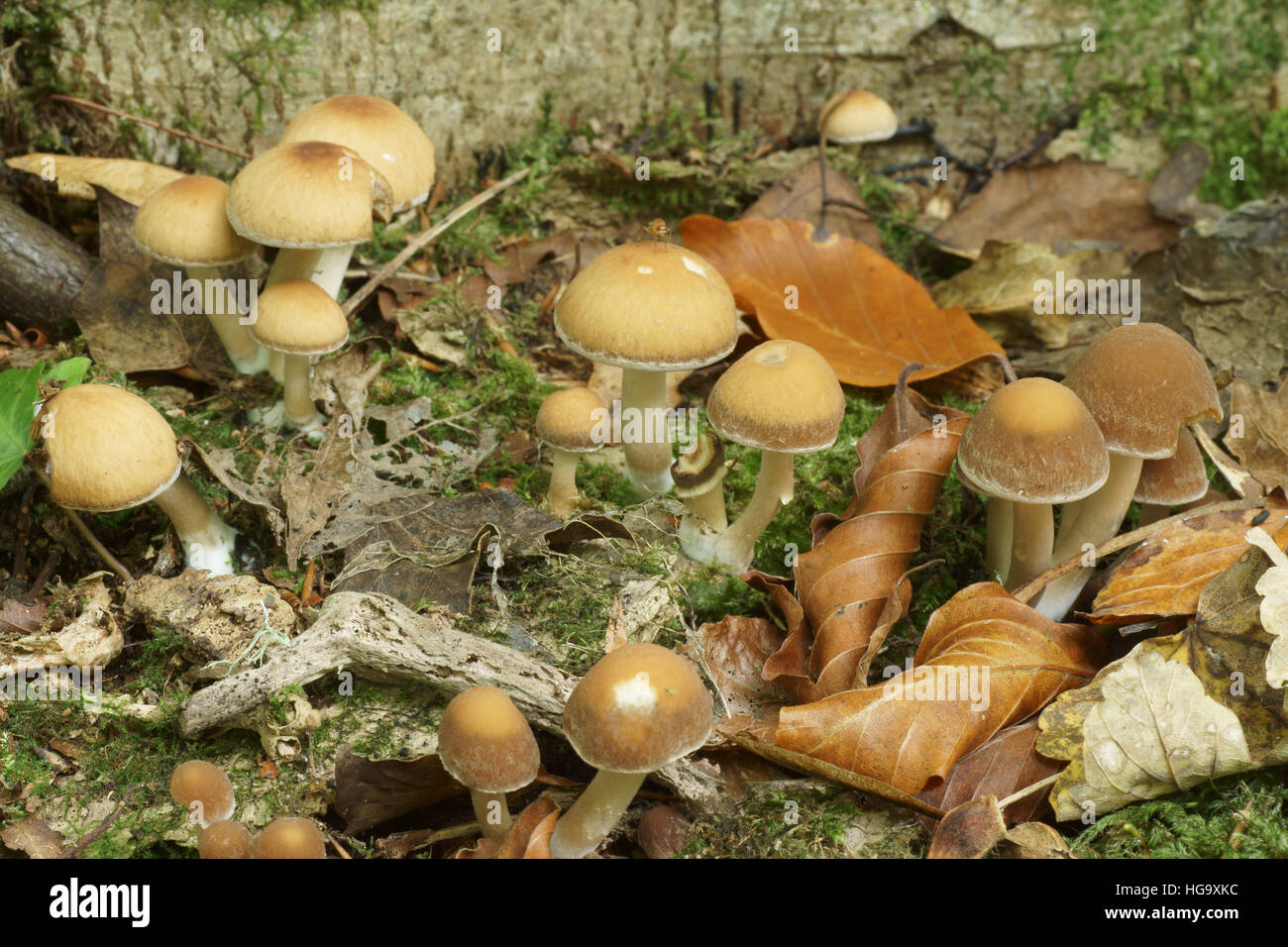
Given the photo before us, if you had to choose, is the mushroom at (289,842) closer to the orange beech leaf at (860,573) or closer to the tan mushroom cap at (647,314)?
the orange beech leaf at (860,573)

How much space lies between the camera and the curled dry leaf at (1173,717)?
2.87 metres

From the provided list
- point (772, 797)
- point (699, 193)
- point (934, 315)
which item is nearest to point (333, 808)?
point (772, 797)

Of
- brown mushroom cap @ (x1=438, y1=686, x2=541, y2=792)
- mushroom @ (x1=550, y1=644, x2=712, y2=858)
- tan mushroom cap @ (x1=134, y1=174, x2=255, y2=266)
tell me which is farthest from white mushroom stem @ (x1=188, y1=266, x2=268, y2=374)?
mushroom @ (x1=550, y1=644, x2=712, y2=858)

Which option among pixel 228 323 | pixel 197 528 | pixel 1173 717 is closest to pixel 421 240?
pixel 228 323

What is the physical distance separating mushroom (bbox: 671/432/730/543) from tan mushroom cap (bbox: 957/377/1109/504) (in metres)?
0.94

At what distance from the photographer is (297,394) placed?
3.94 meters

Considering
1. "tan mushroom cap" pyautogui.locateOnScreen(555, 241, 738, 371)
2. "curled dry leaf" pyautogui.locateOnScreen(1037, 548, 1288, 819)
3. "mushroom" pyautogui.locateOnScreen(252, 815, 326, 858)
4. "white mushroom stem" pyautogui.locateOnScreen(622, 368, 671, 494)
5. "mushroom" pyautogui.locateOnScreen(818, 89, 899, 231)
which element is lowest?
"mushroom" pyautogui.locateOnScreen(252, 815, 326, 858)

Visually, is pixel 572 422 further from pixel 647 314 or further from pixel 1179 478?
pixel 1179 478

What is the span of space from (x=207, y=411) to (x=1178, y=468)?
3.47 meters

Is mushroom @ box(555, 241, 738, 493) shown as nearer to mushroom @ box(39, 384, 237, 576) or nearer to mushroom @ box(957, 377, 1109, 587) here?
mushroom @ box(957, 377, 1109, 587)

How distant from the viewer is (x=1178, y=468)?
346 cm

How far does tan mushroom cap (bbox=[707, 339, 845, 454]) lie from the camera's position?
3.21 metres

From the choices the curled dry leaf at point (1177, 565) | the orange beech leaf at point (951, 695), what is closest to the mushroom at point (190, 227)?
the orange beech leaf at point (951, 695)

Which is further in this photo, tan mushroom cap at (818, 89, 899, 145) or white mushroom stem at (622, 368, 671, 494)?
tan mushroom cap at (818, 89, 899, 145)
